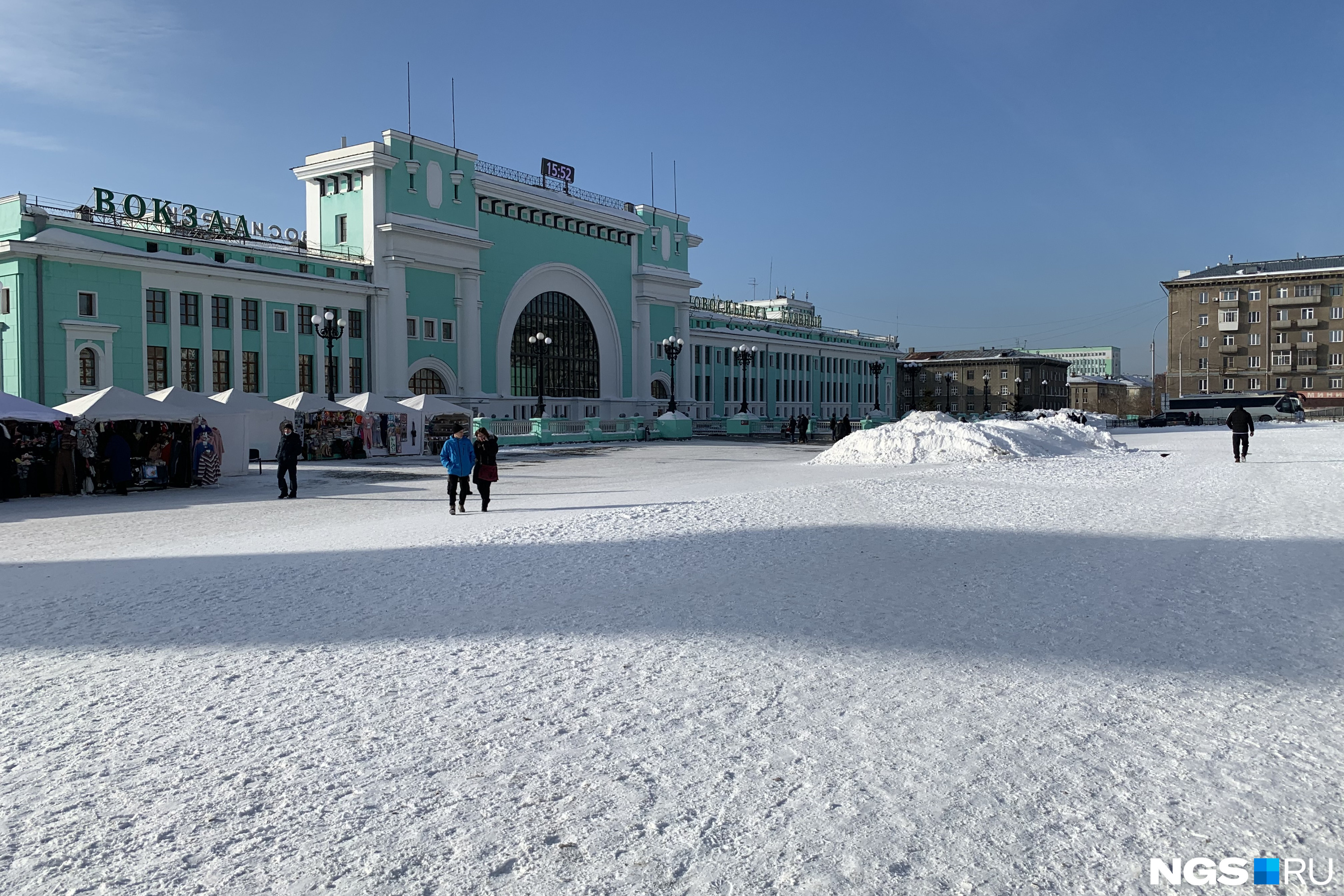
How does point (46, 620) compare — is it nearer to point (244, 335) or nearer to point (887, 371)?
point (244, 335)

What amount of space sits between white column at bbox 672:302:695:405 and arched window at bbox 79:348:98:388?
37.8m

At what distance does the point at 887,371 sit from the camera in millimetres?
105188

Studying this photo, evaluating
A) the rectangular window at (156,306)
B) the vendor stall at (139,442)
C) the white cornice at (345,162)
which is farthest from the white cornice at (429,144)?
the vendor stall at (139,442)

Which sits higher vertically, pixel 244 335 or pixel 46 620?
pixel 244 335

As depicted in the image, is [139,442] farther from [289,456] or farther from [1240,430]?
[1240,430]

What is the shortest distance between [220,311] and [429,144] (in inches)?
568

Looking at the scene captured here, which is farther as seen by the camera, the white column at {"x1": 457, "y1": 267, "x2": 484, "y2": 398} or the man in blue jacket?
the white column at {"x1": 457, "y1": 267, "x2": 484, "y2": 398}

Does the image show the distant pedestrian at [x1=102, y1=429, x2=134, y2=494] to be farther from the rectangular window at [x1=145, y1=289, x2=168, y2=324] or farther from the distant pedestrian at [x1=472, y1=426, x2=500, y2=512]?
the rectangular window at [x1=145, y1=289, x2=168, y2=324]

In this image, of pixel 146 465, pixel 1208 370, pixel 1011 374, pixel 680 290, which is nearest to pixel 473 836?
pixel 146 465

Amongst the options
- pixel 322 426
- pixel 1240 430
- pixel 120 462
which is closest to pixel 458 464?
pixel 120 462

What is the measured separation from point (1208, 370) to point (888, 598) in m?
98.5

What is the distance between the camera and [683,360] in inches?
2714

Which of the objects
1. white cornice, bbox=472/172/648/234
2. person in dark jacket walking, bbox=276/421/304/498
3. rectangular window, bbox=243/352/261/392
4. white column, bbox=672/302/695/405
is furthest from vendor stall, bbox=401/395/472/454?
white column, bbox=672/302/695/405

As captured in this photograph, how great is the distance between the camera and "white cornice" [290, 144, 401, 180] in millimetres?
47031
